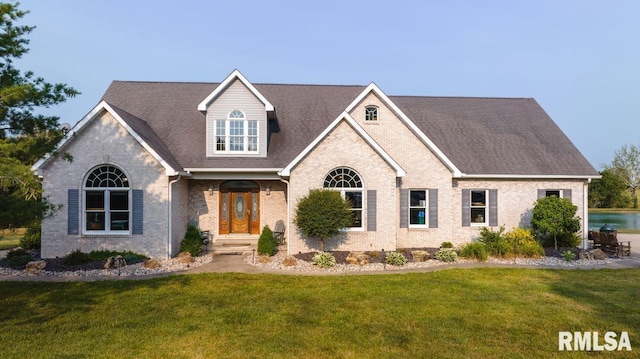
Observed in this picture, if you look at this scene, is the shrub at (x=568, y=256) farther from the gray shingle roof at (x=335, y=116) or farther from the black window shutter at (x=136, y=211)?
the black window shutter at (x=136, y=211)

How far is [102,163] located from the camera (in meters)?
13.0

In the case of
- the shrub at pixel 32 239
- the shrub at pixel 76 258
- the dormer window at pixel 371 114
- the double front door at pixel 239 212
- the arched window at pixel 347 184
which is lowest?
the shrub at pixel 76 258

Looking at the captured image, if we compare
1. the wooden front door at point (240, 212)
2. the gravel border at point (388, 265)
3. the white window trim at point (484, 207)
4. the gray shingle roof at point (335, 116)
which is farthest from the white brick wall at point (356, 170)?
the white window trim at point (484, 207)

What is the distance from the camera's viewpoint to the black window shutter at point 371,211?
14070mm

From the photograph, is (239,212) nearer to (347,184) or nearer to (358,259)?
(347,184)

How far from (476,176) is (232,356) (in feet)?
44.7

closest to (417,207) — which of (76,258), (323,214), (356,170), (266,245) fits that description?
(356,170)

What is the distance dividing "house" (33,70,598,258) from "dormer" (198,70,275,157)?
0.05 metres

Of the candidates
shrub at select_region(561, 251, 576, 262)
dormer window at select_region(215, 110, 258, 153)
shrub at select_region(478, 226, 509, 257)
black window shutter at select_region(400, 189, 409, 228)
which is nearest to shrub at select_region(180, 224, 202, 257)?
dormer window at select_region(215, 110, 258, 153)

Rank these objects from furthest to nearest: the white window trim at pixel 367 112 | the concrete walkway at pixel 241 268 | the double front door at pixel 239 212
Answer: the double front door at pixel 239 212 → the white window trim at pixel 367 112 → the concrete walkway at pixel 241 268

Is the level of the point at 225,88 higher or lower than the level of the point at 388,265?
higher

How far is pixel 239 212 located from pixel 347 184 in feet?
18.6

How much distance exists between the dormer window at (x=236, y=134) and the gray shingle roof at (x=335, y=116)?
0.72m

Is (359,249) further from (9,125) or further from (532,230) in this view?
(9,125)
